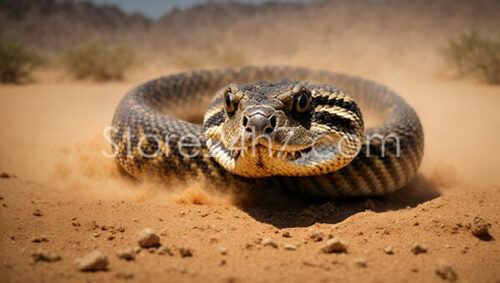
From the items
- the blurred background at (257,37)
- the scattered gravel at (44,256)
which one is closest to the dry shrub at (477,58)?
the blurred background at (257,37)

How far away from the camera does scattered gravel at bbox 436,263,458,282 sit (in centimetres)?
268

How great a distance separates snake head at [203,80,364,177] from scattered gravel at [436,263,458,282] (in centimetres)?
140

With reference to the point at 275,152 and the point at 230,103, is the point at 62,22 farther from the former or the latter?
the point at 275,152

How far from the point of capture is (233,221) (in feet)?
12.9

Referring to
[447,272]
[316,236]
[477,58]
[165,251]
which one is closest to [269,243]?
[316,236]

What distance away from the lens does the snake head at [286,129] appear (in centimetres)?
334

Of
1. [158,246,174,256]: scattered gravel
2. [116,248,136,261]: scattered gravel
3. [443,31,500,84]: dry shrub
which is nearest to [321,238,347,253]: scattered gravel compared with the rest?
[158,246,174,256]: scattered gravel

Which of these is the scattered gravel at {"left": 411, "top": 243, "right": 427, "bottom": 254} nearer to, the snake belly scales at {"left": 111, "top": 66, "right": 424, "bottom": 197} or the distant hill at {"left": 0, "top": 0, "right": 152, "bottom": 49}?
the snake belly scales at {"left": 111, "top": 66, "right": 424, "bottom": 197}

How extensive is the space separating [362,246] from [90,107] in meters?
8.59

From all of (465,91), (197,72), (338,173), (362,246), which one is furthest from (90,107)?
(465,91)

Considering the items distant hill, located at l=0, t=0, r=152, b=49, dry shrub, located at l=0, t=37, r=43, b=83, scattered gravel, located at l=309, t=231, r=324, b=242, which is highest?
distant hill, located at l=0, t=0, r=152, b=49

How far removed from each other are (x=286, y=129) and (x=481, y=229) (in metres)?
1.88

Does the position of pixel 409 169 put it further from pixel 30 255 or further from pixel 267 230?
pixel 30 255

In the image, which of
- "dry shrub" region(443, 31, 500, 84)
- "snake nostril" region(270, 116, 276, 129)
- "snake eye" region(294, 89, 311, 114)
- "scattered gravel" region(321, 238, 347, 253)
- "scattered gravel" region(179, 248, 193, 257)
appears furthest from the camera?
"dry shrub" region(443, 31, 500, 84)
